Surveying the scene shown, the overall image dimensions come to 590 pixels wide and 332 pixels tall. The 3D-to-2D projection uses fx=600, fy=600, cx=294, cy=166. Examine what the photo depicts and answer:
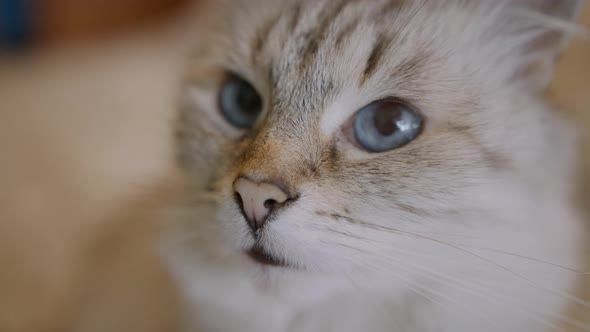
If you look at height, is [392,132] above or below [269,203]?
above

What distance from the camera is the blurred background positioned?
4.25 ft

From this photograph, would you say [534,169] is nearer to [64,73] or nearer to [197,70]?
[197,70]

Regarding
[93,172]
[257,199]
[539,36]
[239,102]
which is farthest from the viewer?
[93,172]

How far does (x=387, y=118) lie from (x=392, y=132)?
22mm

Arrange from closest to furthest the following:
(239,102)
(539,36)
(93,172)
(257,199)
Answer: (257,199), (539,36), (239,102), (93,172)

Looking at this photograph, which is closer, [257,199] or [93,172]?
[257,199]

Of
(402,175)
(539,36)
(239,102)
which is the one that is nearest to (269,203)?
(402,175)

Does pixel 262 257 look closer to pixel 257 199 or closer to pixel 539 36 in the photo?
pixel 257 199

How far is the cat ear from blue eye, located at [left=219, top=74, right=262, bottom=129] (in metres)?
0.43

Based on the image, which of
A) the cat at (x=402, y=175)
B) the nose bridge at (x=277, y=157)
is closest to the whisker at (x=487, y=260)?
the cat at (x=402, y=175)

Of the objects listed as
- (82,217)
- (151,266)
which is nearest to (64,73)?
(82,217)

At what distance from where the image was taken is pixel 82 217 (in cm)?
181

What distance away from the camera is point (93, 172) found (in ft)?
6.33

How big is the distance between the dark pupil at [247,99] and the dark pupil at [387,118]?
23cm
